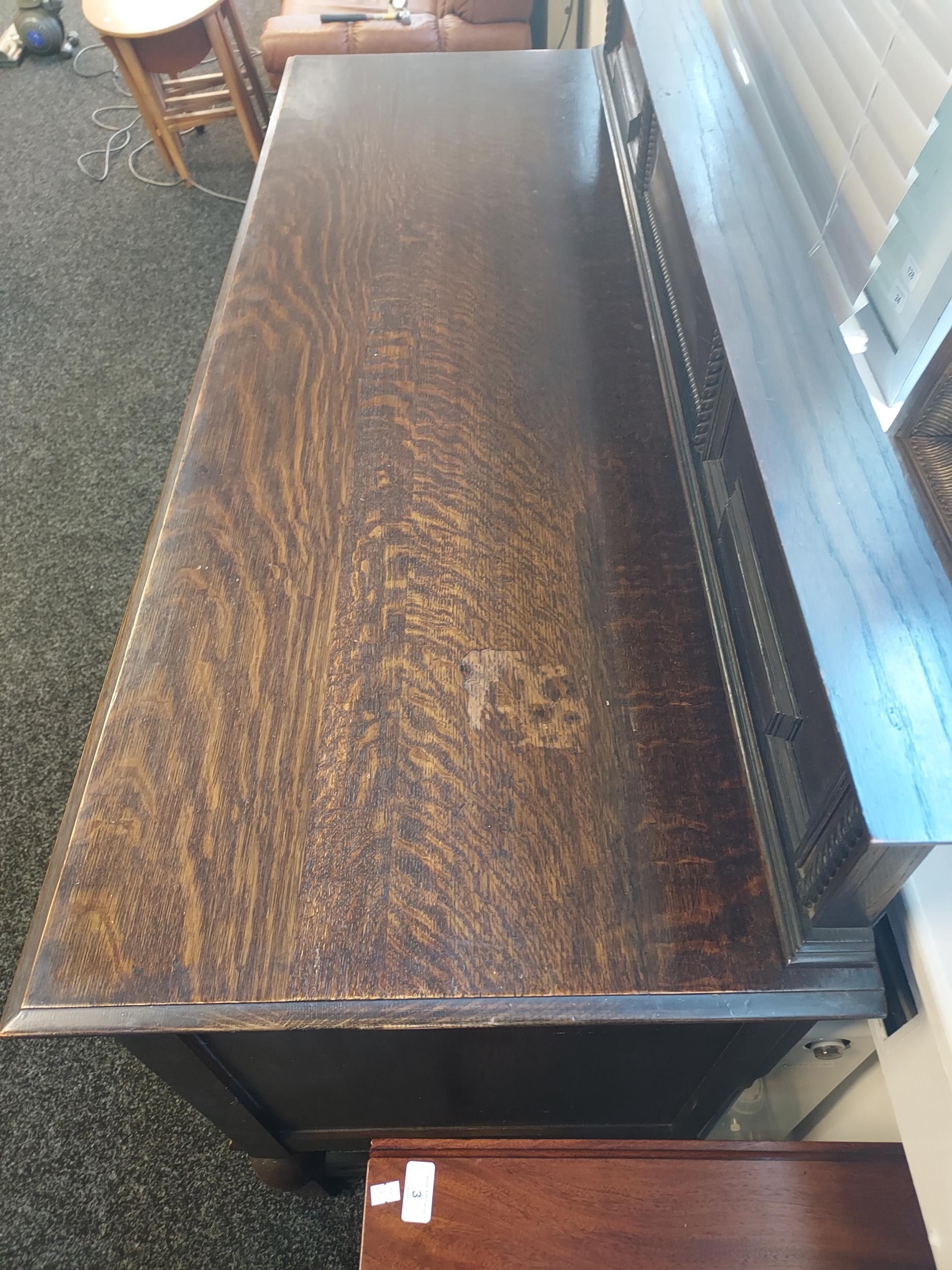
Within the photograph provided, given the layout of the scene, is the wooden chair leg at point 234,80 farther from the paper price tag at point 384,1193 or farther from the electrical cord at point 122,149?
the paper price tag at point 384,1193

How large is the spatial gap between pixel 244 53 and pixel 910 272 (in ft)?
7.47

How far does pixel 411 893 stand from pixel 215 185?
7.84 feet

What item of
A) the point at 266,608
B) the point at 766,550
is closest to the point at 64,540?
the point at 266,608

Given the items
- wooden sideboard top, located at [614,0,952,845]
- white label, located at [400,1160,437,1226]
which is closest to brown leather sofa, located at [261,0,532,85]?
wooden sideboard top, located at [614,0,952,845]

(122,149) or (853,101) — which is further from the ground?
(853,101)

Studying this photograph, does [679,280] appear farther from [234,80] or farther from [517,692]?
[234,80]

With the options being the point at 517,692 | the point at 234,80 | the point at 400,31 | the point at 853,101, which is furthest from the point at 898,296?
the point at 234,80

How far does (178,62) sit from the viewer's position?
2105 mm

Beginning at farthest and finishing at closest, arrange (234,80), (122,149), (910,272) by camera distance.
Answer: (122,149) → (234,80) → (910,272)

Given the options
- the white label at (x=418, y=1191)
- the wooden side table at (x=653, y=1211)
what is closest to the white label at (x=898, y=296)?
the wooden side table at (x=653, y=1211)

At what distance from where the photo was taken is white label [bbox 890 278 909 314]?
0.63 m

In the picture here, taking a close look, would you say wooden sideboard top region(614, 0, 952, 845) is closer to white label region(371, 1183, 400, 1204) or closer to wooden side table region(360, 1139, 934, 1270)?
wooden side table region(360, 1139, 934, 1270)

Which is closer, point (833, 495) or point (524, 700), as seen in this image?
point (833, 495)

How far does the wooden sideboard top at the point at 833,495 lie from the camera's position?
16.7 inches
